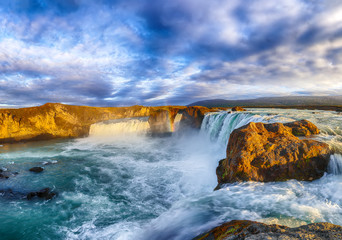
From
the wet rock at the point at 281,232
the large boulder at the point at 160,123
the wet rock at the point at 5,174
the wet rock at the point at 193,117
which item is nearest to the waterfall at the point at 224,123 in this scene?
the wet rock at the point at 193,117

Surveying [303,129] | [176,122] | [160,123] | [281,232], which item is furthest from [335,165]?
[160,123]

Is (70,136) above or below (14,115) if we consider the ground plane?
below

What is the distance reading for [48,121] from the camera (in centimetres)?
3250

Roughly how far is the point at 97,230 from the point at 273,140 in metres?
8.33

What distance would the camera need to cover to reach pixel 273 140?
24.2 feet

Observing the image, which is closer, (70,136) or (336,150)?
(336,150)

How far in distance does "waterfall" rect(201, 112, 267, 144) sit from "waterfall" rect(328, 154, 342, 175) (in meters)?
6.80

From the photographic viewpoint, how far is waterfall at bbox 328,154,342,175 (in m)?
6.30

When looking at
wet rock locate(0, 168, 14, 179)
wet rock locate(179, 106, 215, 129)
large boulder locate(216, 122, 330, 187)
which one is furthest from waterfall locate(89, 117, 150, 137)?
large boulder locate(216, 122, 330, 187)

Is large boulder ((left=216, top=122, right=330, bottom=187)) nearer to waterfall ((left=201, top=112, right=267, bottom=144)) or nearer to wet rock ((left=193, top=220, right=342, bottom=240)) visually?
wet rock ((left=193, top=220, right=342, bottom=240))

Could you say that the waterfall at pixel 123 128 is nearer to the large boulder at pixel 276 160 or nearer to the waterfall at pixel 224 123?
the waterfall at pixel 224 123

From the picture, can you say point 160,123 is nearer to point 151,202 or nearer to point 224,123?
point 224,123

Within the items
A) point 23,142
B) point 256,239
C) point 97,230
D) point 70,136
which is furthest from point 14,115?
point 256,239

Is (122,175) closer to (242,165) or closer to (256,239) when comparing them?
(242,165)
